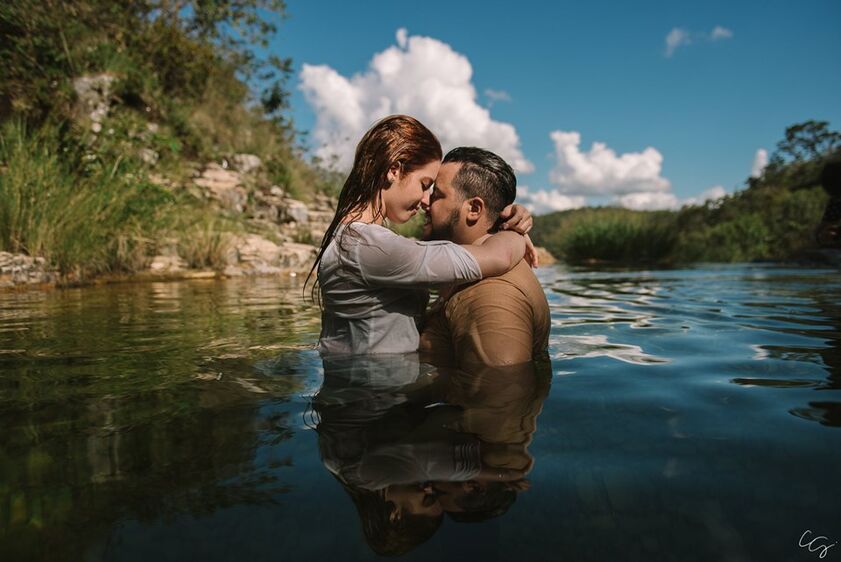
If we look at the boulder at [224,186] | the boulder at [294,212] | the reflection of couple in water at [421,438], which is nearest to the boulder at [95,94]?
the boulder at [224,186]

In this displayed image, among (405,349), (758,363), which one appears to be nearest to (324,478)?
(405,349)

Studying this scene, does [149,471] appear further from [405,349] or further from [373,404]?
[405,349]

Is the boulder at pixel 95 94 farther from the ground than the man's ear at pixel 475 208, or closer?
farther from the ground

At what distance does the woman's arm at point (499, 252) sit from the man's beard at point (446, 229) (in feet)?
0.70

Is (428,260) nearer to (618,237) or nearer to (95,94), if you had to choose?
(95,94)

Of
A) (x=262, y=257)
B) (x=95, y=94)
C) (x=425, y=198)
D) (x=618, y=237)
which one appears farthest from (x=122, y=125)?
(x=618, y=237)

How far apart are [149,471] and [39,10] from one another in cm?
1479

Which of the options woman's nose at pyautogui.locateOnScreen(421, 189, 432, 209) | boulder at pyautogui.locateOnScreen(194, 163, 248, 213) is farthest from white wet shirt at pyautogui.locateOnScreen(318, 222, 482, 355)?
boulder at pyautogui.locateOnScreen(194, 163, 248, 213)

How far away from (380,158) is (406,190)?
0.75 ft

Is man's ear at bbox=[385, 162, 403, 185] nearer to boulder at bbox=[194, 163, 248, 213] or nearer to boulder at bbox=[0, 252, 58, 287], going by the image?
boulder at bbox=[0, 252, 58, 287]

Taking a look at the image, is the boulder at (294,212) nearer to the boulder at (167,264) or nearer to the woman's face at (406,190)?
the boulder at (167,264)

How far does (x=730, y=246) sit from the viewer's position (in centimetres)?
1927

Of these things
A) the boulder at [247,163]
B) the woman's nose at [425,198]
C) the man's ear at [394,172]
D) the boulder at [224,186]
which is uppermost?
the boulder at [247,163]

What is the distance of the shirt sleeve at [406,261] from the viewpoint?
92.0 inches
